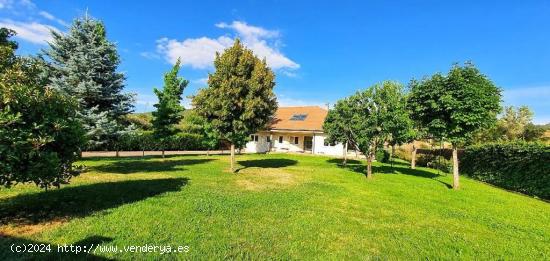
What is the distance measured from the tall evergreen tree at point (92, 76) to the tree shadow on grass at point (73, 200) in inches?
134

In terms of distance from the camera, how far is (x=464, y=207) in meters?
11.3

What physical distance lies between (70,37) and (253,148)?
29.1 m

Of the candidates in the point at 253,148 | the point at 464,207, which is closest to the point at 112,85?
the point at 464,207

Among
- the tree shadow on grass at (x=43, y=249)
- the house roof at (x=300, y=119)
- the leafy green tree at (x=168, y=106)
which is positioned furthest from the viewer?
the house roof at (x=300, y=119)

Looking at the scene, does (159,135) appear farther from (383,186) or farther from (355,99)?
(383,186)

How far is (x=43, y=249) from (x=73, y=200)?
415 cm

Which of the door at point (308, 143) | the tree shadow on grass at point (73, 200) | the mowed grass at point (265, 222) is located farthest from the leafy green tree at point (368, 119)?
the door at point (308, 143)

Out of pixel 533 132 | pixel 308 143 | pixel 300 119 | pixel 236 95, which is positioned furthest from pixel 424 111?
pixel 533 132

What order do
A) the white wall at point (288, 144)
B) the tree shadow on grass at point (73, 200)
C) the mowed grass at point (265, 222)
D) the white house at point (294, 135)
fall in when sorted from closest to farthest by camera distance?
the mowed grass at point (265, 222), the tree shadow on grass at point (73, 200), the white house at point (294, 135), the white wall at point (288, 144)

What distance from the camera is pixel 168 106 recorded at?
25.4 m

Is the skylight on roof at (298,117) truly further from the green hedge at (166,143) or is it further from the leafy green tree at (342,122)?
the leafy green tree at (342,122)

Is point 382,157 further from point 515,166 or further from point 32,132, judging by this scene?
point 32,132

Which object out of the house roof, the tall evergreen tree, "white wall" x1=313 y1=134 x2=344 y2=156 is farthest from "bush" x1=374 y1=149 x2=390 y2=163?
the tall evergreen tree

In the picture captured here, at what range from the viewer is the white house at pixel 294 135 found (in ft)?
126
